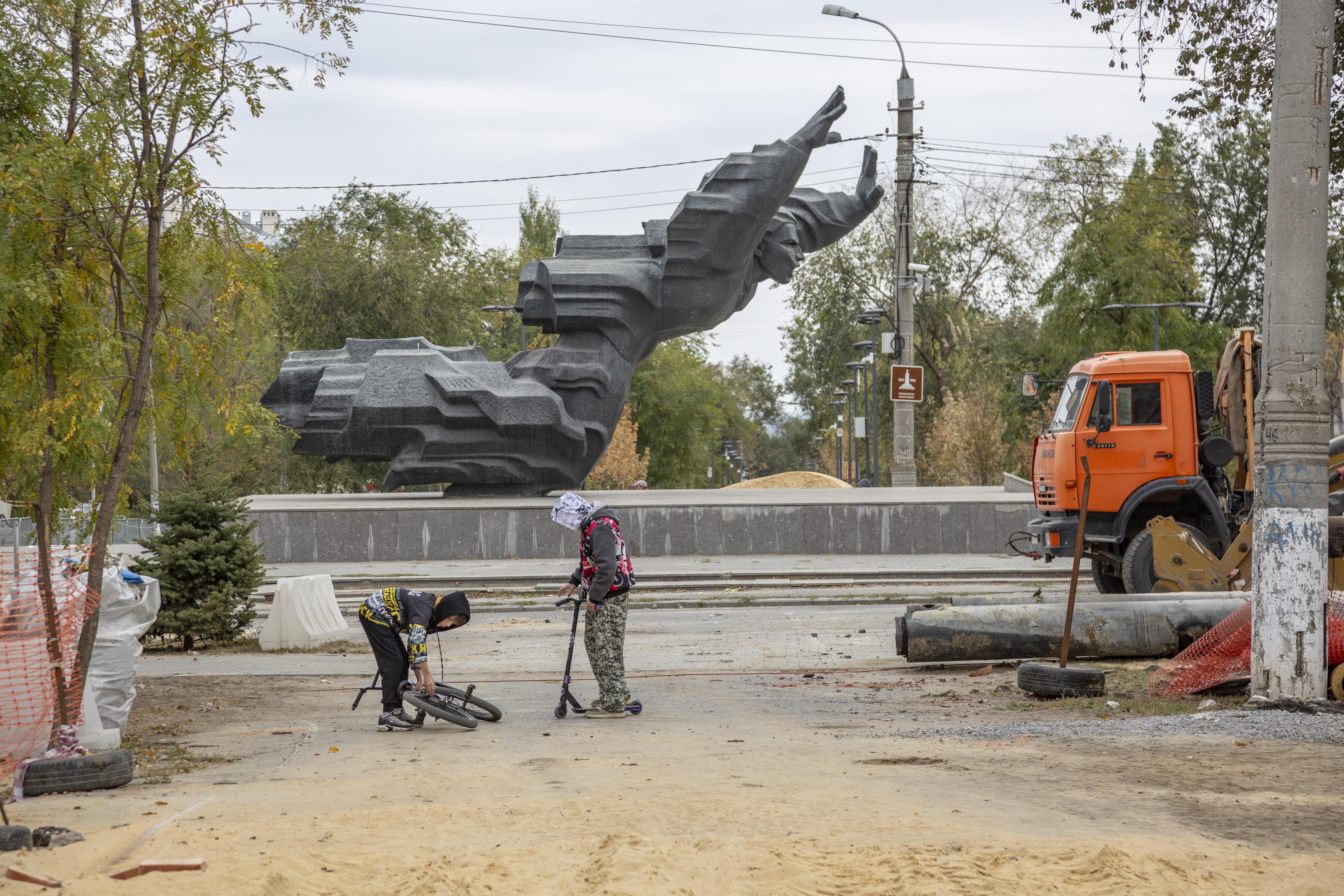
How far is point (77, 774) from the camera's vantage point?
7223mm

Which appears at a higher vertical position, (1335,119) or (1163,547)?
(1335,119)

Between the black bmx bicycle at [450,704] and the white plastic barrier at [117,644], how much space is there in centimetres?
160

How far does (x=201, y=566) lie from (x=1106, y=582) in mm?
11344

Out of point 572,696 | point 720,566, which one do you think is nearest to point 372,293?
point 720,566

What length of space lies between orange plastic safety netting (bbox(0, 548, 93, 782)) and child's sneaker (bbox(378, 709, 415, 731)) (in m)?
2.06

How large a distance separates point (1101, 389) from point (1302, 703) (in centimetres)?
736

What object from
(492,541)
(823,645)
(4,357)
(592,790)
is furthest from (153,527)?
(592,790)

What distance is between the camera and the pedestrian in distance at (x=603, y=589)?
9.46 m

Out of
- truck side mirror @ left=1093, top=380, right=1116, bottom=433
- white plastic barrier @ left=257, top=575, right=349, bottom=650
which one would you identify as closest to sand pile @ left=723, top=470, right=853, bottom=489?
truck side mirror @ left=1093, top=380, right=1116, bottom=433

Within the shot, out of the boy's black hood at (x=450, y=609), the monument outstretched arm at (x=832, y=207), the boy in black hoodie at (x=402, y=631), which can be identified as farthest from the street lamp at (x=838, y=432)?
the boy's black hood at (x=450, y=609)

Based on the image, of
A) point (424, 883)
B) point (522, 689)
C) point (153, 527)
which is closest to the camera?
point (424, 883)

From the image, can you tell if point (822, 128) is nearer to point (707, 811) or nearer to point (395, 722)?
point (395, 722)

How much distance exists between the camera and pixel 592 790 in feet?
23.2

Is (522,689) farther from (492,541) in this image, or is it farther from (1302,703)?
(492,541)
